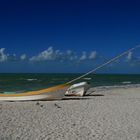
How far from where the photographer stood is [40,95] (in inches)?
749

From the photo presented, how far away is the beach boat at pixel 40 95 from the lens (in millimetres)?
18594

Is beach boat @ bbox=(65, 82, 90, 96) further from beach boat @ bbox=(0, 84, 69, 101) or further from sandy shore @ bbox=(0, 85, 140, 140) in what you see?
sandy shore @ bbox=(0, 85, 140, 140)

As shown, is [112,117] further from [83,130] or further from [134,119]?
[83,130]

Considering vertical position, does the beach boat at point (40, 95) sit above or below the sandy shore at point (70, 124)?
above

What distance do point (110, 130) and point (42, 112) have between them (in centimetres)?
440

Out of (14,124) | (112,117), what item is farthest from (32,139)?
(112,117)

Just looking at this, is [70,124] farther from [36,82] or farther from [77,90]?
[36,82]

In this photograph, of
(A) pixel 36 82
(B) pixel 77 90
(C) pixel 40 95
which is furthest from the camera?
(A) pixel 36 82

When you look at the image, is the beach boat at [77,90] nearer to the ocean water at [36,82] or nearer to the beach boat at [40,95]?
the beach boat at [40,95]

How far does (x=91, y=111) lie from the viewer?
14.5m

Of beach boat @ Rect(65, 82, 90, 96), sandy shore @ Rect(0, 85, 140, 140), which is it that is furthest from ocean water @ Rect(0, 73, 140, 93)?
sandy shore @ Rect(0, 85, 140, 140)

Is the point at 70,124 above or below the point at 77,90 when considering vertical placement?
below

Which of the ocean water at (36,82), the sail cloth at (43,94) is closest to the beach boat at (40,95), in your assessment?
the sail cloth at (43,94)

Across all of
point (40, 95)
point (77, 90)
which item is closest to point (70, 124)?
point (40, 95)
